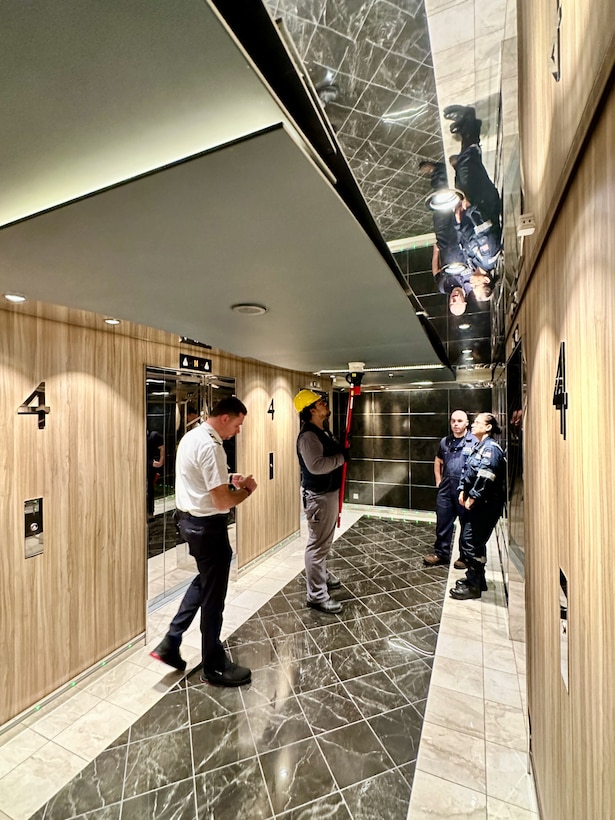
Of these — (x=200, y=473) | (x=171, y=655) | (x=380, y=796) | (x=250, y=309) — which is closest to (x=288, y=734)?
(x=380, y=796)

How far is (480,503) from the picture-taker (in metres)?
3.45

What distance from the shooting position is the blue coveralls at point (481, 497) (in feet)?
11.1

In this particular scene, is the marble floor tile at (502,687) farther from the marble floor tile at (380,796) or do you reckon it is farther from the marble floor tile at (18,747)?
the marble floor tile at (18,747)

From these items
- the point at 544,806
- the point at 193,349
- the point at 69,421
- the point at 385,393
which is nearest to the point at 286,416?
the point at 193,349

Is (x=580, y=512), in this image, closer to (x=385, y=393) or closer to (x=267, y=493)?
(x=267, y=493)

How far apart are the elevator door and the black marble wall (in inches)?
164

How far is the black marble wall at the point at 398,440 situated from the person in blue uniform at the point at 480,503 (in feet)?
9.65

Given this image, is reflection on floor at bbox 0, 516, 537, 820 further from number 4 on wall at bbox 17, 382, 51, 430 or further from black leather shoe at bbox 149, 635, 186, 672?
number 4 on wall at bbox 17, 382, 51, 430

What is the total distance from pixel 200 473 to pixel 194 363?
4.83 feet

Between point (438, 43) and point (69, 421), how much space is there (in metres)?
3.31

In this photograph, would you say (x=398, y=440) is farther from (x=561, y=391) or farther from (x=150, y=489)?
(x=561, y=391)

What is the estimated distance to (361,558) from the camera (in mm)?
4598

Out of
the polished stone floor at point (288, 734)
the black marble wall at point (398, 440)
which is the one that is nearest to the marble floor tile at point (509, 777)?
the polished stone floor at point (288, 734)

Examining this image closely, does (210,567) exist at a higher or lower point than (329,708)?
higher
